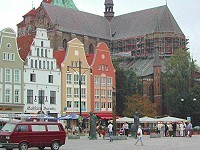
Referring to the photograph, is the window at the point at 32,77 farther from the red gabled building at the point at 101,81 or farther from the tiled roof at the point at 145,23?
the tiled roof at the point at 145,23

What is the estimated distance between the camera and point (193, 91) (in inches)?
3469

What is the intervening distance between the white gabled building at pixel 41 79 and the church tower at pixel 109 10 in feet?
186

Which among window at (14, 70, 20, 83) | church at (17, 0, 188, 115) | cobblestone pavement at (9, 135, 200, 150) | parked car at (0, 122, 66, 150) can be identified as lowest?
cobblestone pavement at (9, 135, 200, 150)

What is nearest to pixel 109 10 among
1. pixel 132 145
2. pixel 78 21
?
pixel 78 21

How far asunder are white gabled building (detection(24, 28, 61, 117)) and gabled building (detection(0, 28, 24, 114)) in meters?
→ 0.97

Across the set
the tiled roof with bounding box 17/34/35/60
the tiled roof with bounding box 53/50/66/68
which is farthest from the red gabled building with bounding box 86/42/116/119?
the tiled roof with bounding box 17/34/35/60

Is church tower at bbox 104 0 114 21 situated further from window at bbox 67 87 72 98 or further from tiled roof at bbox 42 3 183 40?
window at bbox 67 87 72 98

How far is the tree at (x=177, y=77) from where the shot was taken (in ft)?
295

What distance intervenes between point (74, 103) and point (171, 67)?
27288mm

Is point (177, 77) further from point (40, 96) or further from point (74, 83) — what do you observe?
point (40, 96)

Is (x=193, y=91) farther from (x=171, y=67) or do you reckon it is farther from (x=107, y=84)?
(x=107, y=84)

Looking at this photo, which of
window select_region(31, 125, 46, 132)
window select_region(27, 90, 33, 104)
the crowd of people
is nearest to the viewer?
window select_region(31, 125, 46, 132)

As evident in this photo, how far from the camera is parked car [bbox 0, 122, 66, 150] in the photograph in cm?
2750

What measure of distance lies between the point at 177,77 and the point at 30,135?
67.0m
